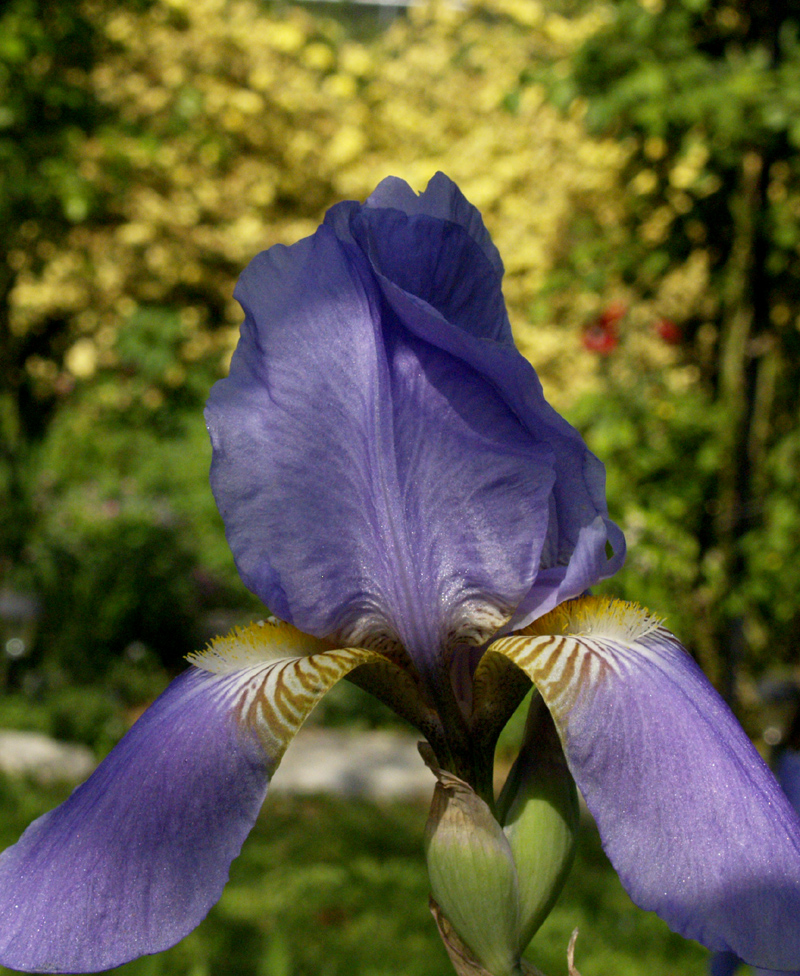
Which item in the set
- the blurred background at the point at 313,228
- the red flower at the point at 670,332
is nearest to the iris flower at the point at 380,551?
the blurred background at the point at 313,228

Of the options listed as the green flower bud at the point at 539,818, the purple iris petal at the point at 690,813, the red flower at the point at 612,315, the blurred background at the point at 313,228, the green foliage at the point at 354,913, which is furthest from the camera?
the red flower at the point at 612,315

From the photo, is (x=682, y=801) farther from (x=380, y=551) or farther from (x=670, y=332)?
(x=670, y=332)

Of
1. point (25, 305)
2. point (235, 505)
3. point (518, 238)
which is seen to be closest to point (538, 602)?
point (235, 505)

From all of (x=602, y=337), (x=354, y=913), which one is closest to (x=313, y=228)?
(x=602, y=337)

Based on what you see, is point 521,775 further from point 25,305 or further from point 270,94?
point 25,305

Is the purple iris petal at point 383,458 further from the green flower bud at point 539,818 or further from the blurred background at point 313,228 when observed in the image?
the blurred background at point 313,228

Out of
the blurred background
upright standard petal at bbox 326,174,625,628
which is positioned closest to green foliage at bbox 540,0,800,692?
the blurred background
